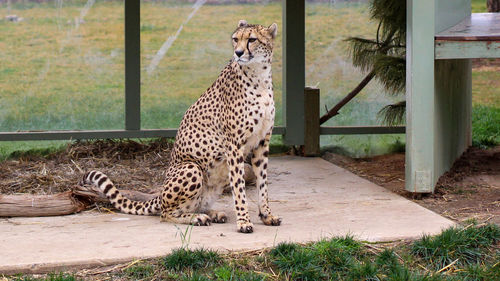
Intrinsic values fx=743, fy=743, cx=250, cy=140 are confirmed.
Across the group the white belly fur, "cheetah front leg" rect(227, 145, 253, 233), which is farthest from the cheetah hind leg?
"cheetah front leg" rect(227, 145, 253, 233)

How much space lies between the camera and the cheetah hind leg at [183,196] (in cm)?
470

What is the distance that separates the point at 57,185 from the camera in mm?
5977

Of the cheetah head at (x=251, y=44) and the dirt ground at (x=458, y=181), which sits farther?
the dirt ground at (x=458, y=181)

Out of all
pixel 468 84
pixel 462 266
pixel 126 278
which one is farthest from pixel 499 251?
pixel 468 84

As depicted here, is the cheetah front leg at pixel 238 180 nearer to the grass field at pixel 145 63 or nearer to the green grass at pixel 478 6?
the grass field at pixel 145 63

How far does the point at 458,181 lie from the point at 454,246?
2.23 meters

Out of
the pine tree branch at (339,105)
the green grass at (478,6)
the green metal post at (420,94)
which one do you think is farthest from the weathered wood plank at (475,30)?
the green grass at (478,6)

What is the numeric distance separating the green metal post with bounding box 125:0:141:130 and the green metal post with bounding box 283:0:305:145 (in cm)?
151

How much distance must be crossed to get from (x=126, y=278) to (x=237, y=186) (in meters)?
1.11

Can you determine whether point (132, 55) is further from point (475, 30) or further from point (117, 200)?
point (475, 30)

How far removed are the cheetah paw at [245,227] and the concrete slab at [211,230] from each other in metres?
0.05

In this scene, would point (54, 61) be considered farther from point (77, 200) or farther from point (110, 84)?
point (77, 200)

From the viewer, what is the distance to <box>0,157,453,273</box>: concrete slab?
13.0 feet

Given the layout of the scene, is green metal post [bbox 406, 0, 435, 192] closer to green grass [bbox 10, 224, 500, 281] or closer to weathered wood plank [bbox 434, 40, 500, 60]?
weathered wood plank [bbox 434, 40, 500, 60]
